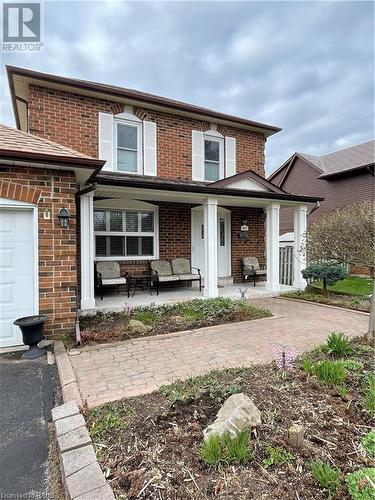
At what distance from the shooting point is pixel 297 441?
2150mm

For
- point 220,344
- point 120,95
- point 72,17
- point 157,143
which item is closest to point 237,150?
point 157,143

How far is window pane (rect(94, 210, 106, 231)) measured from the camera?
8609 millimetres

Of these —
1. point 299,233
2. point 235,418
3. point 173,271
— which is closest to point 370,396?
point 235,418

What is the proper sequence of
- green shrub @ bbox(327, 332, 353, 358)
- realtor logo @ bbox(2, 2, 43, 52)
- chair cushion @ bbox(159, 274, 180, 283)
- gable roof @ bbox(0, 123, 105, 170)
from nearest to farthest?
green shrub @ bbox(327, 332, 353, 358), gable roof @ bbox(0, 123, 105, 170), realtor logo @ bbox(2, 2, 43, 52), chair cushion @ bbox(159, 274, 180, 283)

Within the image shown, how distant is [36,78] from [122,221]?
4.30m

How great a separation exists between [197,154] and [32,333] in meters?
7.75

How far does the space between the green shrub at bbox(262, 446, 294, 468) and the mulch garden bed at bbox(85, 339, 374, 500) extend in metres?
0.04

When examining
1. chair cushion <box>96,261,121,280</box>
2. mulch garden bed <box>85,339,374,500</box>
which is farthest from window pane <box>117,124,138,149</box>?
mulch garden bed <box>85,339,374,500</box>

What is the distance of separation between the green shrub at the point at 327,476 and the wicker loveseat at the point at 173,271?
658 centimetres

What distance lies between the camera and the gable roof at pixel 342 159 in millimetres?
17672

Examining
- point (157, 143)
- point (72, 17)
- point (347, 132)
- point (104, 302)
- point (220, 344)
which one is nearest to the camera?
point (220, 344)

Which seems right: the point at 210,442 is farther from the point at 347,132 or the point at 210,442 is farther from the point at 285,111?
the point at 347,132

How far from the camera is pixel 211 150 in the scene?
10.6m

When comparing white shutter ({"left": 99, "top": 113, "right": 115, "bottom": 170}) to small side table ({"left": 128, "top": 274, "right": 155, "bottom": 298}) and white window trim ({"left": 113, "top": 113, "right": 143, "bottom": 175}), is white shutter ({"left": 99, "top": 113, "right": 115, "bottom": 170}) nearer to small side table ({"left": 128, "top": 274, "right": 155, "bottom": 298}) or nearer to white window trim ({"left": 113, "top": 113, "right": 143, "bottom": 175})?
white window trim ({"left": 113, "top": 113, "right": 143, "bottom": 175})
